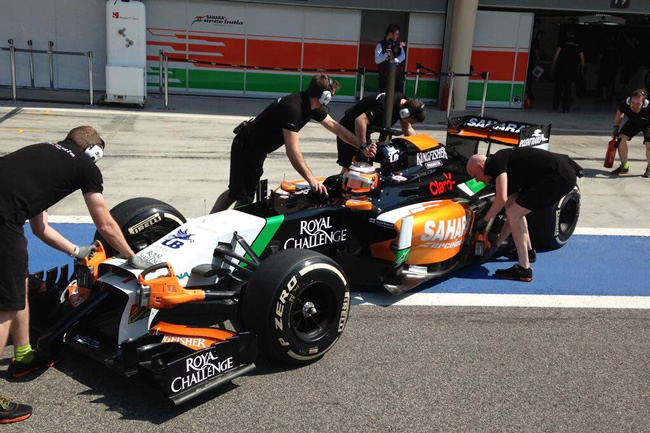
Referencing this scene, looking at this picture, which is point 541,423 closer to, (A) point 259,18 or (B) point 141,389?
(B) point 141,389

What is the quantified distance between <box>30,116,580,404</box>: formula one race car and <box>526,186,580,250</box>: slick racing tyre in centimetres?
95

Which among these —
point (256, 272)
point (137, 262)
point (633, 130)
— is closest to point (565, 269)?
point (256, 272)

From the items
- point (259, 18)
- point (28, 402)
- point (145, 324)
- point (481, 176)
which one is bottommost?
point (28, 402)

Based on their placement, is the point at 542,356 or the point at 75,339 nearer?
the point at 75,339

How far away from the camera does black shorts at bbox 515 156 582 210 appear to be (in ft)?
21.5

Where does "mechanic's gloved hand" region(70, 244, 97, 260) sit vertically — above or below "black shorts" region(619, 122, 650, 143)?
below

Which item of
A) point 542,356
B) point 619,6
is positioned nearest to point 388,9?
point 619,6

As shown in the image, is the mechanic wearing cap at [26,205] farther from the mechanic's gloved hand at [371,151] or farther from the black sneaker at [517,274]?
the black sneaker at [517,274]

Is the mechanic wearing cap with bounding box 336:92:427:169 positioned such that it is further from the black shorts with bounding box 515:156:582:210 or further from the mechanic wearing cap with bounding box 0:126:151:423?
the mechanic wearing cap with bounding box 0:126:151:423

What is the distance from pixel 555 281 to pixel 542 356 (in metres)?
1.81

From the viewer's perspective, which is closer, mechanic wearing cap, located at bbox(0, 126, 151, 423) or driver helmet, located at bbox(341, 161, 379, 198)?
mechanic wearing cap, located at bbox(0, 126, 151, 423)

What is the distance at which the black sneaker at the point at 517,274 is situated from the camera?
22.2 feet

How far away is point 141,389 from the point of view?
441 centimetres

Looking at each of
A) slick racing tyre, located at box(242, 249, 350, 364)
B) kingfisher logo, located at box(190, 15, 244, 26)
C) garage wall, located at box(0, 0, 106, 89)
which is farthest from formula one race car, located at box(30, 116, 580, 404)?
garage wall, located at box(0, 0, 106, 89)
